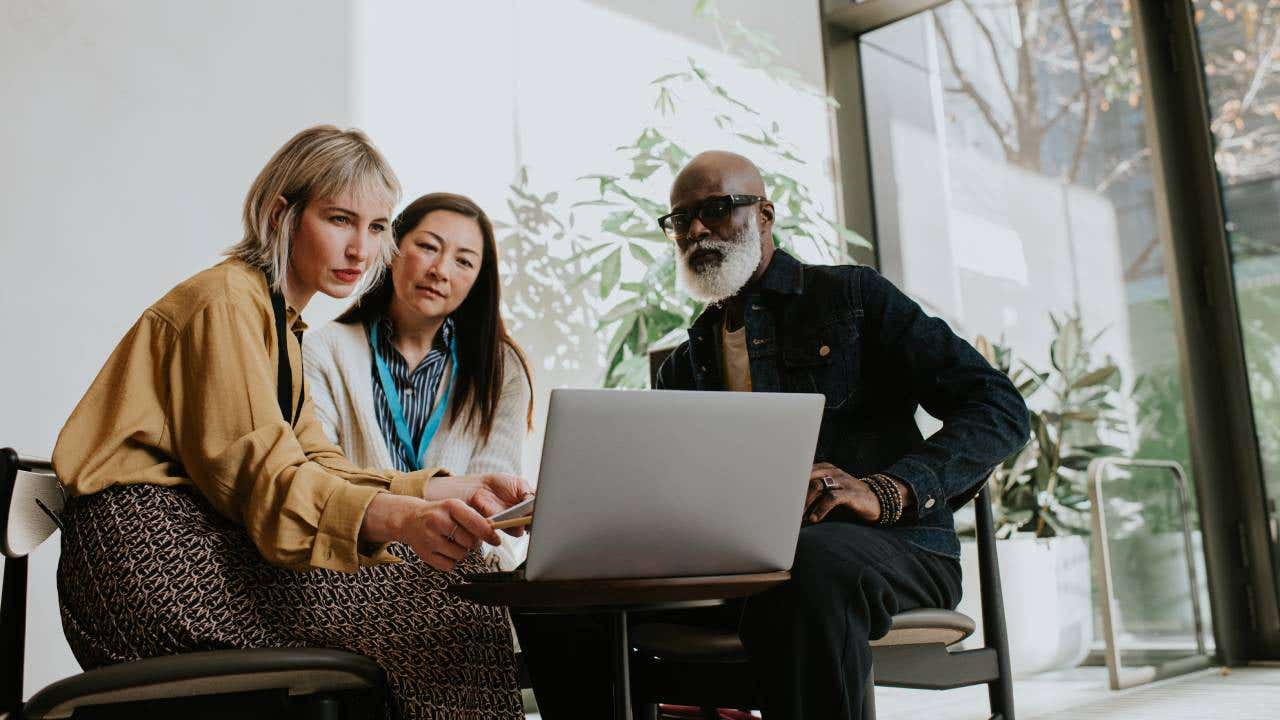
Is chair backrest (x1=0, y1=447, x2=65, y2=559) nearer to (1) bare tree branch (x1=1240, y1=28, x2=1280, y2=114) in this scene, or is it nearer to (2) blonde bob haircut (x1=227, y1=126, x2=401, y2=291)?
(2) blonde bob haircut (x1=227, y1=126, x2=401, y2=291)

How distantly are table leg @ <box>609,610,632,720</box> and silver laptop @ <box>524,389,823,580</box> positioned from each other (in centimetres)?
10

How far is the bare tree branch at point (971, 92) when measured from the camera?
12.7ft

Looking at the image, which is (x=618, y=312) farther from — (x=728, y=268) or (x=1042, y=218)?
(x=1042, y=218)

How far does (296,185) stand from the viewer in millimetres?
1355

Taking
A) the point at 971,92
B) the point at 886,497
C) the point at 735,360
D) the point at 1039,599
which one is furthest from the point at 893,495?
the point at 971,92

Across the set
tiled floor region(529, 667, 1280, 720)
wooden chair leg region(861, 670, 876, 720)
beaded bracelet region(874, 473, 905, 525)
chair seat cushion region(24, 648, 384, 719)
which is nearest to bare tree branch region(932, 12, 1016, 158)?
tiled floor region(529, 667, 1280, 720)

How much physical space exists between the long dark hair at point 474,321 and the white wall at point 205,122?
1.64ft

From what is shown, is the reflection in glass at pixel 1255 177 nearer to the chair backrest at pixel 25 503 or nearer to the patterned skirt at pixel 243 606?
the patterned skirt at pixel 243 606

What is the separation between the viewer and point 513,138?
3.31 meters

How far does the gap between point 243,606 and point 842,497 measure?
783 mm

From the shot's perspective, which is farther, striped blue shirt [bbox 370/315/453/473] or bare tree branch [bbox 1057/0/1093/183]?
bare tree branch [bbox 1057/0/1093/183]

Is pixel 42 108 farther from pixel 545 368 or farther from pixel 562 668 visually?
pixel 562 668

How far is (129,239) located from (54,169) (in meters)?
0.22

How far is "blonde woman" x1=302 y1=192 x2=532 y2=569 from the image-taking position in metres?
2.13
